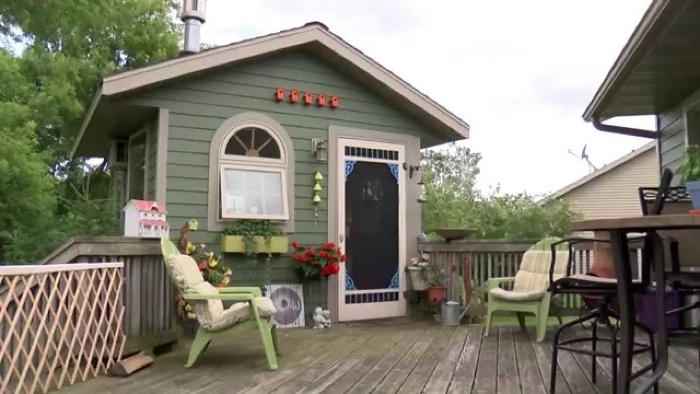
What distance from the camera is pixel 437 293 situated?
636cm

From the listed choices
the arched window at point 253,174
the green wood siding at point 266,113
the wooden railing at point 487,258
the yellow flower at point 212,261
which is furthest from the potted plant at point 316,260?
the wooden railing at point 487,258

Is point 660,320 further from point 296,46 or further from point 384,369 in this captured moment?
point 296,46

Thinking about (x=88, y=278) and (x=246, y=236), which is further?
(x=246, y=236)

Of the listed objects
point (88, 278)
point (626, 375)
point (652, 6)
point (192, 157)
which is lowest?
point (626, 375)

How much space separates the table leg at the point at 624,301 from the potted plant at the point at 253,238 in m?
3.66

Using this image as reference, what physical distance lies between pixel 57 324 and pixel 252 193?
8.52 feet

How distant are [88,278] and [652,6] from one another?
3.65 metres

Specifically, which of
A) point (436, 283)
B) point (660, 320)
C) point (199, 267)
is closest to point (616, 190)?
point (436, 283)

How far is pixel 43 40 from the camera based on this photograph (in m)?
6.87

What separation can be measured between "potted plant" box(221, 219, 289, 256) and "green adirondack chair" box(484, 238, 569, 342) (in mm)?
1959

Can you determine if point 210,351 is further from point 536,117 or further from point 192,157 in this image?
point 536,117

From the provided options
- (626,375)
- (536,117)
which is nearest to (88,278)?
(626,375)

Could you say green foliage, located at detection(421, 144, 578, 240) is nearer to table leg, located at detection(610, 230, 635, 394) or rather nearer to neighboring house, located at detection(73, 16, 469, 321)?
neighboring house, located at detection(73, 16, 469, 321)

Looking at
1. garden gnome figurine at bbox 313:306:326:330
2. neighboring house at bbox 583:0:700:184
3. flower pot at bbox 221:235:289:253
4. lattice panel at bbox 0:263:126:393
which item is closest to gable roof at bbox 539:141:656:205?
neighboring house at bbox 583:0:700:184
